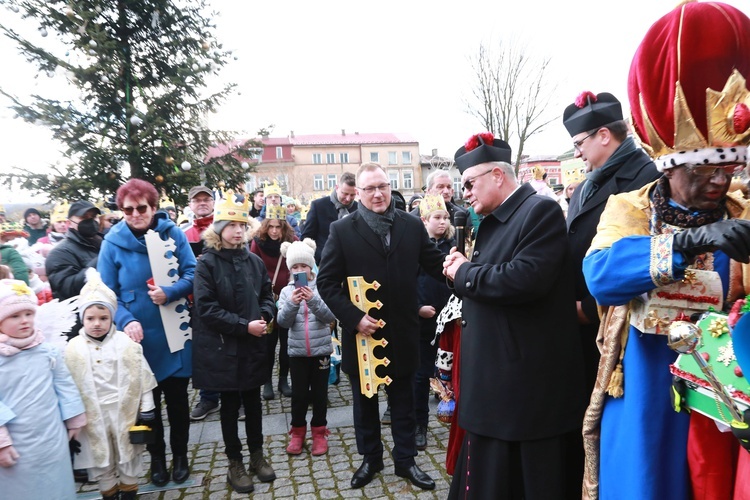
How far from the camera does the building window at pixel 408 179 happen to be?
61.3 m

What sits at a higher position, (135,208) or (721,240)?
(135,208)

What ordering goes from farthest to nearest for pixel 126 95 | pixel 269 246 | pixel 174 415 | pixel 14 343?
pixel 126 95
pixel 269 246
pixel 174 415
pixel 14 343

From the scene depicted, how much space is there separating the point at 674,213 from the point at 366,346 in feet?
7.73

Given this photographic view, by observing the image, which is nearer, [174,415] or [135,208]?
[135,208]

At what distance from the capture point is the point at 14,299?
2971mm

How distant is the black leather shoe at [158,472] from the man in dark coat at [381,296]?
152 centimetres

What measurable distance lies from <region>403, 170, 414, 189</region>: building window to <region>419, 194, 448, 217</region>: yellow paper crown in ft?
187

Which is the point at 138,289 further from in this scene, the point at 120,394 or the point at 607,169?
the point at 607,169

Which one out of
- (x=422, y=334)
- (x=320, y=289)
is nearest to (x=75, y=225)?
(x=320, y=289)

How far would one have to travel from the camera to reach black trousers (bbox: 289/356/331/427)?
4.45 metres

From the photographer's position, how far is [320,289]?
372 cm

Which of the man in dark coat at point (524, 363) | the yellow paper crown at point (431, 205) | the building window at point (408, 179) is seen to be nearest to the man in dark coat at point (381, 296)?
the yellow paper crown at point (431, 205)

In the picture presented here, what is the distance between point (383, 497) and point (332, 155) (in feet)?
191

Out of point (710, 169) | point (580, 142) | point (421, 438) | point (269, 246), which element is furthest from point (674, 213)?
point (269, 246)
